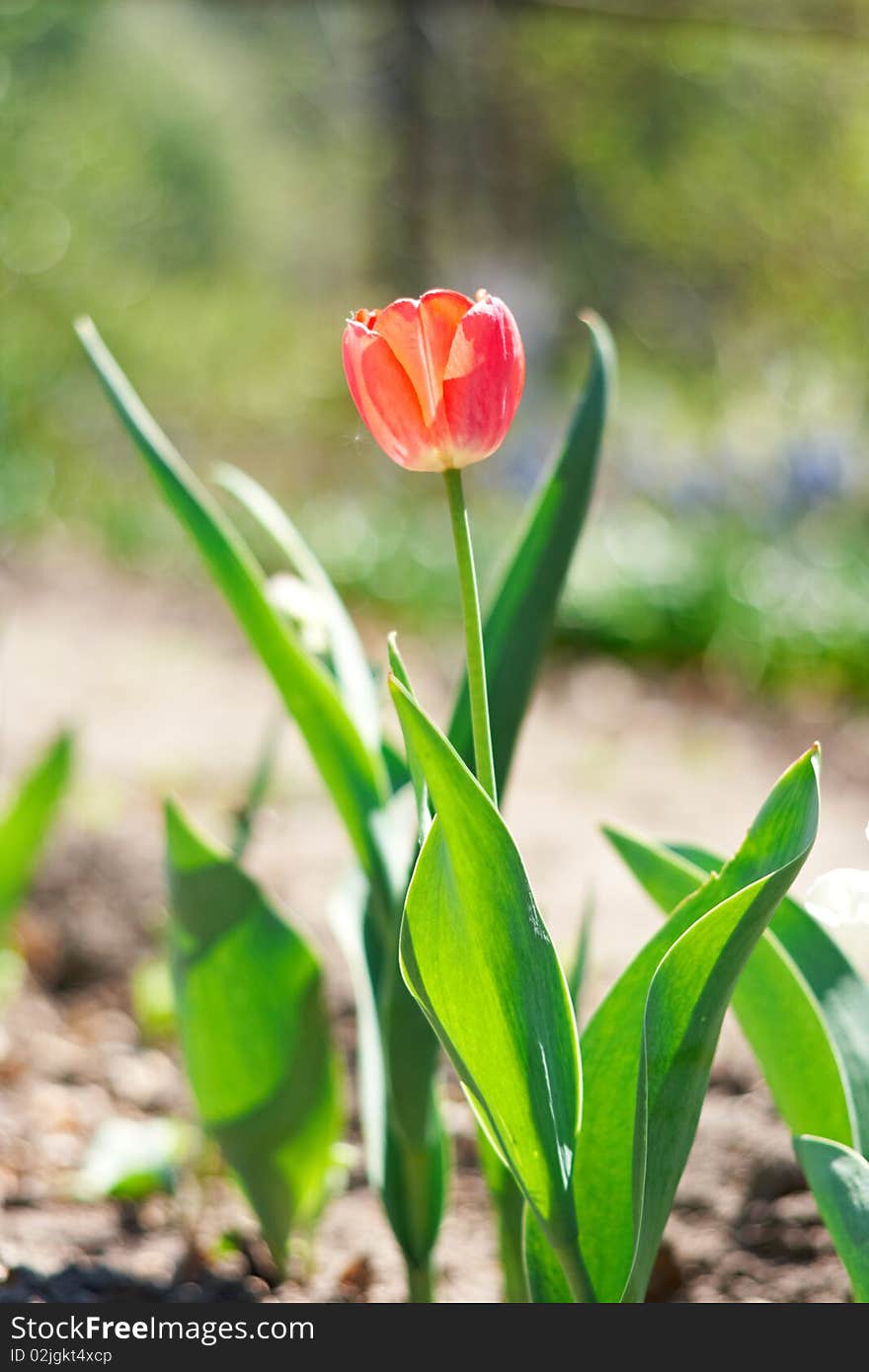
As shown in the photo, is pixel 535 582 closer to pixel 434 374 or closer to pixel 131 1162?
pixel 434 374

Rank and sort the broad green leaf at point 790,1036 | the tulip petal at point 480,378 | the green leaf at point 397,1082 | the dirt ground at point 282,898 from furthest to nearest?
the dirt ground at point 282,898 < the green leaf at point 397,1082 < the broad green leaf at point 790,1036 < the tulip petal at point 480,378

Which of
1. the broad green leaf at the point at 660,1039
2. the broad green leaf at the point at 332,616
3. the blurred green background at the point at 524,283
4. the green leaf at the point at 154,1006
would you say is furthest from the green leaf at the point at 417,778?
the blurred green background at the point at 524,283

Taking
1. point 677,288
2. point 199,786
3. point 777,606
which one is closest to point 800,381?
point 777,606

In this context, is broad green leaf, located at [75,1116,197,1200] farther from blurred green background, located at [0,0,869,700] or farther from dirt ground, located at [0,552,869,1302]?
blurred green background, located at [0,0,869,700]

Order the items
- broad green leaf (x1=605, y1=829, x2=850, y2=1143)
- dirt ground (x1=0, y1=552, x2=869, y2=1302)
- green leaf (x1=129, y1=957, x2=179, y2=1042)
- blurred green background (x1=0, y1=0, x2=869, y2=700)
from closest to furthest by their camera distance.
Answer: broad green leaf (x1=605, y1=829, x2=850, y2=1143) < dirt ground (x1=0, y1=552, x2=869, y2=1302) < green leaf (x1=129, y1=957, x2=179, y2=1042) < blurred green background (x1=0, y1=0, x2=869, y2=700)

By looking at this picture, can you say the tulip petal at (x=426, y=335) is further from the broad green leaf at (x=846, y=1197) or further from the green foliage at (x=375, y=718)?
the broad green leaf at (x=846, y=1197)

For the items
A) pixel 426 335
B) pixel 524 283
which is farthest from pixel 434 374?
pixel 524 283

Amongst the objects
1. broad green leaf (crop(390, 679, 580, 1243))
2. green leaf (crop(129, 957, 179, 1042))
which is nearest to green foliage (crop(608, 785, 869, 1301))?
broad green leaf (crop(390, 679, 580, 1243))
